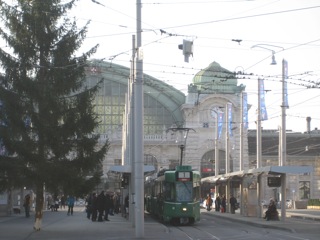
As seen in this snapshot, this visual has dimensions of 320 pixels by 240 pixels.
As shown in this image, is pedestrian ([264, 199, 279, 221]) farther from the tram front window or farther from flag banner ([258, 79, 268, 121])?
flag banner ([258, 79, 268, 121])

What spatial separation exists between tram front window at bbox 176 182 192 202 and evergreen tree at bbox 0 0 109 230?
691cm

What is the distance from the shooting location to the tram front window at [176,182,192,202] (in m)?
34.8

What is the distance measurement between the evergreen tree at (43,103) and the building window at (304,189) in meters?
66.0

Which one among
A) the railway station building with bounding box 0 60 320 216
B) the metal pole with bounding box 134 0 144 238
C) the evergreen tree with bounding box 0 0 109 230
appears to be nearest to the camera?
the metal pole with bounding box 134 0 144 238

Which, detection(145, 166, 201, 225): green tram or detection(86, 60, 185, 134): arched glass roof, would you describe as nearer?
detection(145, 166, 201, 225): green tram

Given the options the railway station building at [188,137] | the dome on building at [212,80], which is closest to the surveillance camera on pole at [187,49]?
the dome on building at [212,80]

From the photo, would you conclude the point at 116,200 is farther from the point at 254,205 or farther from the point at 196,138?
the point at 196,138

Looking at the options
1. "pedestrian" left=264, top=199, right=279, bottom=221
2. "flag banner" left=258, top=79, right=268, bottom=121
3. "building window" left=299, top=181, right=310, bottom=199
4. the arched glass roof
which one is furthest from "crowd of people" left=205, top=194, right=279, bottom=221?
the arched glass roof

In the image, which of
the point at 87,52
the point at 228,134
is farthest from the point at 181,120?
the point at 87,52

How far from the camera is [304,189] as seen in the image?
Answer: 3602 inches

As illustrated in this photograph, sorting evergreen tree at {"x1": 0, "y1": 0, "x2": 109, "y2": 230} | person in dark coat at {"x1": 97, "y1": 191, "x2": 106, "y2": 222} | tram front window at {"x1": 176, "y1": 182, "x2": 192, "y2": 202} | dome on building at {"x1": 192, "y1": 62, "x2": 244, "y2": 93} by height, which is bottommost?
person in dark coat at {"x1": 97, "y1": 191, "x2": 106, "y2": 222}

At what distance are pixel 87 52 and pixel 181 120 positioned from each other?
222ft

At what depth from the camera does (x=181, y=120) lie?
96.8 m

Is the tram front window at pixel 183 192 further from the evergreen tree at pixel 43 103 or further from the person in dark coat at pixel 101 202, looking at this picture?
the evergreen tree at pixel 43 103
